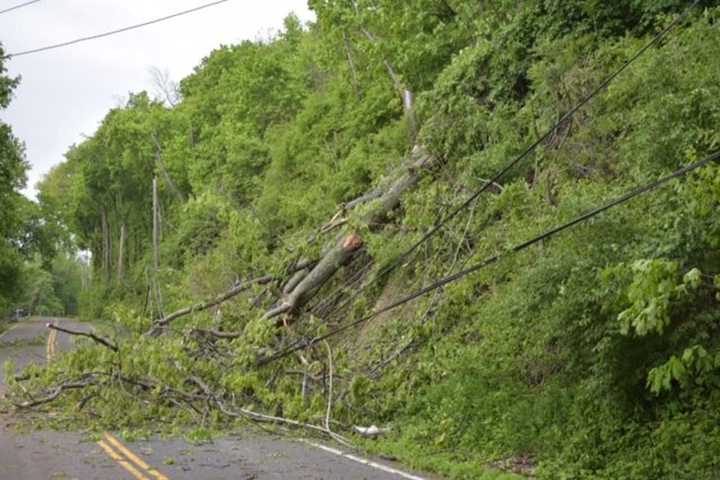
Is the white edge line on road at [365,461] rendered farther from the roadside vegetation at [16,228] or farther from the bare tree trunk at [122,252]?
the bare tree trunk at [122,252]

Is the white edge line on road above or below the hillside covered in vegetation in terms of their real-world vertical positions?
below

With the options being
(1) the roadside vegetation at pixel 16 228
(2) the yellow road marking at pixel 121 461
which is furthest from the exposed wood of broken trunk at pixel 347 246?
(1) the roadside vegetation at pixel 16 228

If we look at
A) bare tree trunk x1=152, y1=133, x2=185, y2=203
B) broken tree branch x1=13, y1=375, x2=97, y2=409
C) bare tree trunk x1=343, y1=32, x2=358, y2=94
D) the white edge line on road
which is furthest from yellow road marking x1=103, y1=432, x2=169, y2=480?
bare tree trunk x1=152, y1=133, x2=185, y2=203

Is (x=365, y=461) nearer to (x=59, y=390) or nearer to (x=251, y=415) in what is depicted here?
(x=251, y=415)

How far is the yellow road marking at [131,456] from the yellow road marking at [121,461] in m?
0.10

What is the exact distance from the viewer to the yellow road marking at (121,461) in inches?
361

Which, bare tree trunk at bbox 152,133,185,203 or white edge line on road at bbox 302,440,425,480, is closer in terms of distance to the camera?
white edge line on road at bbox 302,440,425,480

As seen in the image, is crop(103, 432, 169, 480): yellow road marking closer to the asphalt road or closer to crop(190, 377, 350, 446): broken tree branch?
the asphalt road

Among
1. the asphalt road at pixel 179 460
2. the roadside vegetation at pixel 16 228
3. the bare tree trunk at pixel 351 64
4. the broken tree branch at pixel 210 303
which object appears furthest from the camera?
the roadside vegetation at pixel 16 228

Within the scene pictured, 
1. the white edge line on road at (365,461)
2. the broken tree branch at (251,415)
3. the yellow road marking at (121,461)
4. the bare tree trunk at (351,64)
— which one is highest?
the bare tree trunk at (351,64)

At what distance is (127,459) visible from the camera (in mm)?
10133

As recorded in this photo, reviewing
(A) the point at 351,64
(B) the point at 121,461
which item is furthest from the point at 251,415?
(A) the point at 351,64

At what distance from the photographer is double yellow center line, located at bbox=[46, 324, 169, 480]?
9.19 meters

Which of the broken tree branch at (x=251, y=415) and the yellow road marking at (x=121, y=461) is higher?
the broken tree branch at (x=251, y=415)
